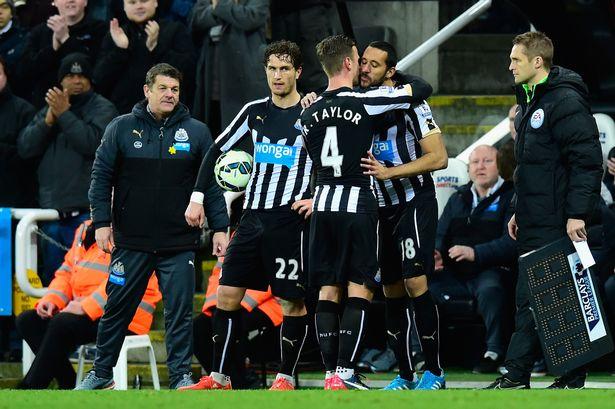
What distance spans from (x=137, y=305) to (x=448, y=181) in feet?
10.3

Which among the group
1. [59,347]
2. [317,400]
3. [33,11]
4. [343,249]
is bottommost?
[59,347]

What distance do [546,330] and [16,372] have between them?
4.97 meters

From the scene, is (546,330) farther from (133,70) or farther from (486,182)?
(133,70)

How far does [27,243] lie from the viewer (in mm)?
12570

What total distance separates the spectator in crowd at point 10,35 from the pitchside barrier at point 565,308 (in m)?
6.09

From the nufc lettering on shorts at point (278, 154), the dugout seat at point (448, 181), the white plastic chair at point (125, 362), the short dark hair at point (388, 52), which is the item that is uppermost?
the short dark hair at point (388, 52)

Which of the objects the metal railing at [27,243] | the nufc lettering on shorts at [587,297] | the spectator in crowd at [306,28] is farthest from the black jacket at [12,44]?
the nufc lettering on shorts at [587,297]

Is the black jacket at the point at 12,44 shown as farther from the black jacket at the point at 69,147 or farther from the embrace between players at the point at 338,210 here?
the embrace between players at the point at 338,210

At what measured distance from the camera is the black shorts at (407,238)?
982 cm

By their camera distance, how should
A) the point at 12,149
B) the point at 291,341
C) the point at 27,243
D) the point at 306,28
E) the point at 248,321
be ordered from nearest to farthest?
the point at 291,341
the point at 248,321
the point at 27,243
the point at 12,149
the point at 306,28

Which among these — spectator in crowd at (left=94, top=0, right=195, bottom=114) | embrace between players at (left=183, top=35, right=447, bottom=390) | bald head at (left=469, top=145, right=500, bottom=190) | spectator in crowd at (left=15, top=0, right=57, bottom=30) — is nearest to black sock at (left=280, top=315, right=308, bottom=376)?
embrace between players at (left=183, top=35, right=447, bottom=390)

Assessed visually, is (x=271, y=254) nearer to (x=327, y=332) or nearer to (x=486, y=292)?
(x=327, y=332)

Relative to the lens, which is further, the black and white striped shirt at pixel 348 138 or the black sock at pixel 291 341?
the black sock at pixel 291 341

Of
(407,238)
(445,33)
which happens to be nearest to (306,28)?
(445,33)
